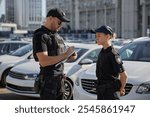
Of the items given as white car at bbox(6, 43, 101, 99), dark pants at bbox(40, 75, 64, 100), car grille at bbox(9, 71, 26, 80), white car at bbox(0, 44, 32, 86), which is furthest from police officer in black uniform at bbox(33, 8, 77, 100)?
white car at bbox(0, 44, 32, 86)

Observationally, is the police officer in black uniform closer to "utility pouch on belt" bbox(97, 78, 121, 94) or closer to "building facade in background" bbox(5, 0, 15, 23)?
"utility pouch on belt" bbox(97, 78, 121, 94)

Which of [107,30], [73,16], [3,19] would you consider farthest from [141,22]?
[107,30]

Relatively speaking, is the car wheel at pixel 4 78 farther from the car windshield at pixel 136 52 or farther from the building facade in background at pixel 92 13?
the building facade in background at pixel 92 13

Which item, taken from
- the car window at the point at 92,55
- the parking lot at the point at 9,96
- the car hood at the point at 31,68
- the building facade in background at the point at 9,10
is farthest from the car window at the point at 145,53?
the building facade in background at the point at 9,10

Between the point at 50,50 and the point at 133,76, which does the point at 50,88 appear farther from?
the point at 133,76

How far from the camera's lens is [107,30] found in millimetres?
4457

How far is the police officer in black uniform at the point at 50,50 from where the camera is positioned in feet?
14.0

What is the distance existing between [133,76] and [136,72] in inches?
6.2

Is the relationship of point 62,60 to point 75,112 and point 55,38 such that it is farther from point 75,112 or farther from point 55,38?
point 75,112

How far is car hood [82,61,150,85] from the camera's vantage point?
595 cm

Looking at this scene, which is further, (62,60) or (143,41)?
(143,41)

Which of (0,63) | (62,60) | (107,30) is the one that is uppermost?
(107,30)

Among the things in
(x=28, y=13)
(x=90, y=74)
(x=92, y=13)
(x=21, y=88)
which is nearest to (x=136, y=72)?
(x=90, y=74)

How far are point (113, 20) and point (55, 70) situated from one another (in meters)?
118
